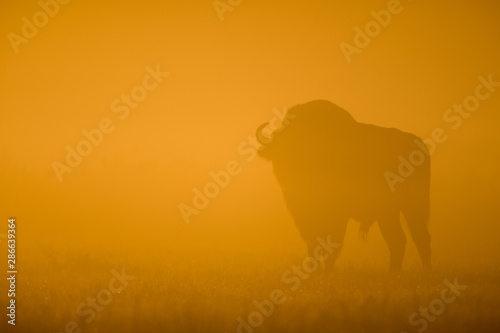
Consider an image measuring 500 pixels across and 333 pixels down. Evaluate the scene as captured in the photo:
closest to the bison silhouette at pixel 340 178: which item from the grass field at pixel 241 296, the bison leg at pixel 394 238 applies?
the bison leg at pixel 394 238

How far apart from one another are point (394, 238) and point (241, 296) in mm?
3838

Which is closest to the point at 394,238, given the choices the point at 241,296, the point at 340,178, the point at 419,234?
the point at 419,234

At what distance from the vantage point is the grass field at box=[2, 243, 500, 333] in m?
7.54

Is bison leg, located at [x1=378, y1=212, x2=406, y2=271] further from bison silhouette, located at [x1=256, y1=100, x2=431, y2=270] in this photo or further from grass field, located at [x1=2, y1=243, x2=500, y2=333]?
grass field, located at [x1=2, y1=243, x2=500, y2=333]

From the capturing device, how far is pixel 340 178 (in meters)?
11.7

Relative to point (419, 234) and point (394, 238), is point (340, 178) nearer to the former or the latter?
point (394, 238)

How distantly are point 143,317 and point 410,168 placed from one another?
641 centimetres

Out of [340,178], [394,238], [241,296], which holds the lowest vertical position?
[241,296]

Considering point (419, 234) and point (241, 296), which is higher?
point (419, 234)

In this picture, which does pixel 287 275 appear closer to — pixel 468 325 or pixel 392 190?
pixel 392 190

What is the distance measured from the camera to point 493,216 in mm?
18781

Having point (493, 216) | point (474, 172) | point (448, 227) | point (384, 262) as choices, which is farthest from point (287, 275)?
point (474, 172)

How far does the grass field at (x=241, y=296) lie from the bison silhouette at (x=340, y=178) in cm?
76

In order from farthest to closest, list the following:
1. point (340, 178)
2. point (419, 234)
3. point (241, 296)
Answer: point (419, 234) < point (340, 178) < point (241, 296)
